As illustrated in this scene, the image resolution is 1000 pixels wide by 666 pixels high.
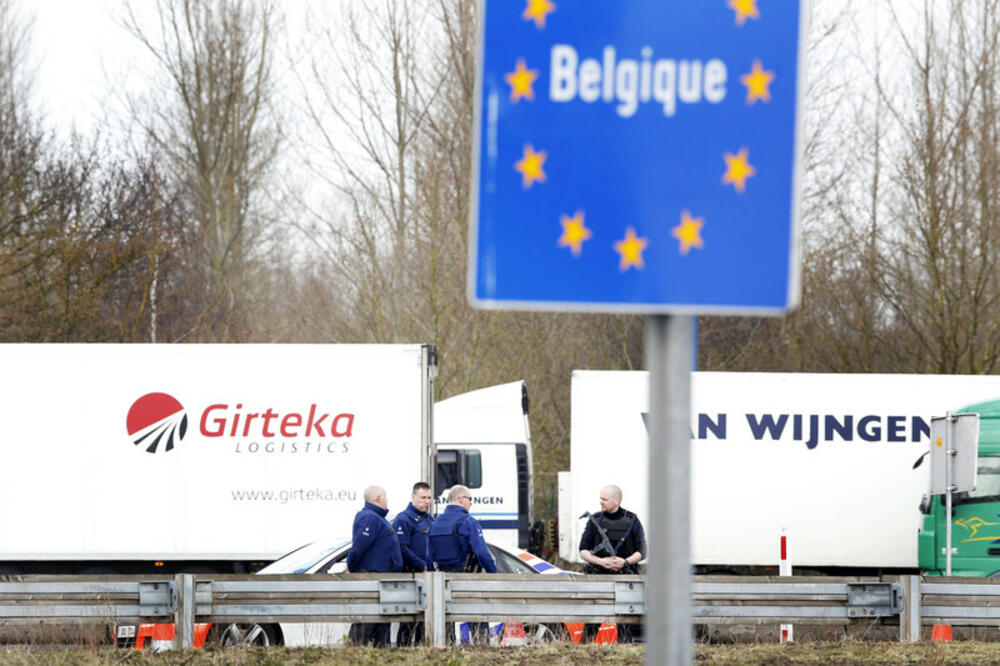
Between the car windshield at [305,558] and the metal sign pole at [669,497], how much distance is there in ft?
30.4

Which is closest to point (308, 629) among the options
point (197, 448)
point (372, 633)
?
point (372, 633)

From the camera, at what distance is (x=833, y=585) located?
10367mm

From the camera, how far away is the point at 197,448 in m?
16.9

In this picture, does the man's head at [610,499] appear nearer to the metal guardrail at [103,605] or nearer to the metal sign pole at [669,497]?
the metal guardrail at [103,605]

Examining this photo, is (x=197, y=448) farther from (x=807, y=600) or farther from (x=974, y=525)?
(x=974, y=525)

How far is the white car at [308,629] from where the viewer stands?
10195 mm

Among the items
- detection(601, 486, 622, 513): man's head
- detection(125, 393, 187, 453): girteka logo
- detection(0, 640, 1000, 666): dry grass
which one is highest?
detection(125, 393, 187, 453): girteka logo

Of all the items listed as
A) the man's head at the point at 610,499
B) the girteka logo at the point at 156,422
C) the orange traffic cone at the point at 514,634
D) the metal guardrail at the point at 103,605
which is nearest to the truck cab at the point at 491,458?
the girteka logo at the point at 156,422

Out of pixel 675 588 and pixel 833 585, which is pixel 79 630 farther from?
pixel 675 588

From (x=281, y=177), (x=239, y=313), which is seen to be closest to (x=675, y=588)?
(x=239, y=313)

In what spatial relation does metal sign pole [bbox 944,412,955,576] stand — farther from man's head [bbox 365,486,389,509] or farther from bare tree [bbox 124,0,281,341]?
bare tree [bbox 124,0,281,341]

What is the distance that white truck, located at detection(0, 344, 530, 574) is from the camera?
16625mm

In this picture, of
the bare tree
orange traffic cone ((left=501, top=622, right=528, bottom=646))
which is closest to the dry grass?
orange traffic cone ((left=501, top=622, right=528, bottom=646))

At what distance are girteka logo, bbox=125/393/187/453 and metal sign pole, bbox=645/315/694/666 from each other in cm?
1512
